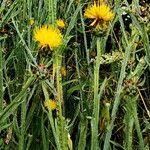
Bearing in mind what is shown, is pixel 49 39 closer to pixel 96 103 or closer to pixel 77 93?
pixel 96 103

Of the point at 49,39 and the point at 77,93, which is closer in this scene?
the point at 49,39

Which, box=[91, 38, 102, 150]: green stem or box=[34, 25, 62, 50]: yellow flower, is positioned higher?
box=[34, 25, 62, 50]: yellow flower

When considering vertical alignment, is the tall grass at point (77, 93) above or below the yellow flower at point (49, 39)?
below

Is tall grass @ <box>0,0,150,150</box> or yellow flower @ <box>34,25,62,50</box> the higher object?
yellow flower @ <box>34,25,62,50</box>

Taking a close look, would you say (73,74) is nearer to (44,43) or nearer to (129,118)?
(129,118)

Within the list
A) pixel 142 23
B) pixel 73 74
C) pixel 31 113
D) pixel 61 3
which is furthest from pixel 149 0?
pixel 142 23

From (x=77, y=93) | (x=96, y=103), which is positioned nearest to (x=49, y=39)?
(x=96, y=103)

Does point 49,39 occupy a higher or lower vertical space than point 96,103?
higher

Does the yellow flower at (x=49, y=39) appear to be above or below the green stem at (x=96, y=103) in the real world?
above
